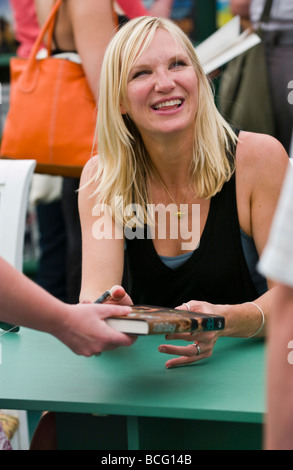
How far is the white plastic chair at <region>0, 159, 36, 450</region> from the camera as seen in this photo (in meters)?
1.80

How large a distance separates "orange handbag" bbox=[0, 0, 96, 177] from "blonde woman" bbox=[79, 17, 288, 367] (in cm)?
38

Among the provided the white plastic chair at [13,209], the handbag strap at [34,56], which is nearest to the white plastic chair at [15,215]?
the white plastic chair at [13,209]

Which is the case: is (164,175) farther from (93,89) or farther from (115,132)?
(93,89)

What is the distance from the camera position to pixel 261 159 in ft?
5.87

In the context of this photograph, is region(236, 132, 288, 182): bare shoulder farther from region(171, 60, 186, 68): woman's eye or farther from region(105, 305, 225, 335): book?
region(105, 305, 225, 335): book

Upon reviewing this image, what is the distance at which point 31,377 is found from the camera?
52.9 inches

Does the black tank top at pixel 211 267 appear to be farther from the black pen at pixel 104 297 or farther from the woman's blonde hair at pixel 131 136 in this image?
the black pen at pixel 104 297

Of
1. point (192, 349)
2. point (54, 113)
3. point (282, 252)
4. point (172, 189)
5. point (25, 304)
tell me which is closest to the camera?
point (282, 252)

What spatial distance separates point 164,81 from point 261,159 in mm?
305

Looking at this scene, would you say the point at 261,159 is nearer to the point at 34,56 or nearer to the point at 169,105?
the point at 169,105

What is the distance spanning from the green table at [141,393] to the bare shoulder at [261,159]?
45 centimetres

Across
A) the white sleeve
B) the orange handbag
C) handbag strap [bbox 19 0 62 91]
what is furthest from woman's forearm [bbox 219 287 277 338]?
handbag strap [bbox 19 0 62 91]

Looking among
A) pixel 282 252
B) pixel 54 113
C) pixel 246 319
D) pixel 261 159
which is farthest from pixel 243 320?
pixel 54 113
